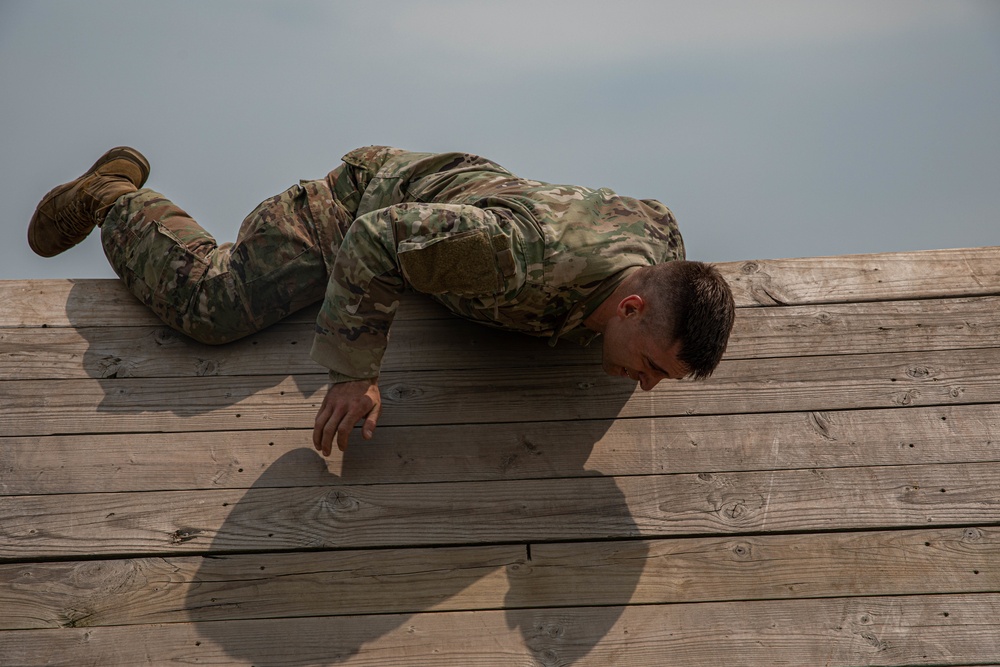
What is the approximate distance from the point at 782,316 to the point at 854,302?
25 cm

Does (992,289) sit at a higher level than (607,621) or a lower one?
higher

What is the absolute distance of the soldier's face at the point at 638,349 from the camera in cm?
228

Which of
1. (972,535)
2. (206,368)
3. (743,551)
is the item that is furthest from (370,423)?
(972,535)

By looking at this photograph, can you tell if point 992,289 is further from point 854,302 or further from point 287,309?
point 287,309

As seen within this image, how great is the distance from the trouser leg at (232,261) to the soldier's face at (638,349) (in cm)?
97

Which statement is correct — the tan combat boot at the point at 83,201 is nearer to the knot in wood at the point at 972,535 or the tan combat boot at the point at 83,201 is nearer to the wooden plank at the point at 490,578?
the wooden plank at the point at 490,578

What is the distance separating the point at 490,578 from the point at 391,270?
839 millimetres

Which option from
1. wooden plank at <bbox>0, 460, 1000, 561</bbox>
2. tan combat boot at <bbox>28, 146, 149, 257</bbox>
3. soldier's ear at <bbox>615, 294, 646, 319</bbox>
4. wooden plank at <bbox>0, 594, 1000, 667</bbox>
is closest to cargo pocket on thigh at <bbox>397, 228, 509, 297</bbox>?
soldier's ear at <bbox>615, 294, 646, 319</bbox>

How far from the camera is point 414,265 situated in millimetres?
2203

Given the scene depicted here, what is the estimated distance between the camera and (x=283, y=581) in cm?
219

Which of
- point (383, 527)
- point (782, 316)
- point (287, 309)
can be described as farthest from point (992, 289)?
point (287, 309)

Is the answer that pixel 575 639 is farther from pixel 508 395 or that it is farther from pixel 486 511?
pixel 508 395

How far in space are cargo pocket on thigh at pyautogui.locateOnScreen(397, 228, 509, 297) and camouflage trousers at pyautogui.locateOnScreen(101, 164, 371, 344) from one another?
0.63 metres

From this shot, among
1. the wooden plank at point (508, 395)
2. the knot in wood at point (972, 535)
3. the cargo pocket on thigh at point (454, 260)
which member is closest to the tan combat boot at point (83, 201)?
the wooden plank at point (508, 395)
